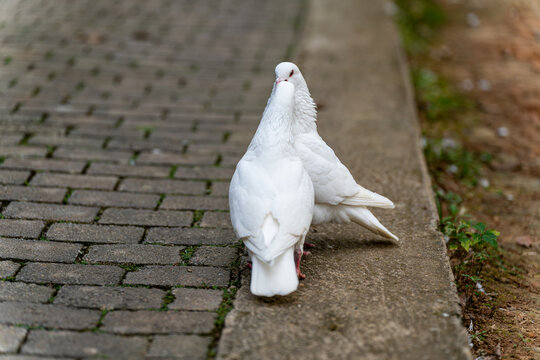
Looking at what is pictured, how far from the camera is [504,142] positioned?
5.44 m

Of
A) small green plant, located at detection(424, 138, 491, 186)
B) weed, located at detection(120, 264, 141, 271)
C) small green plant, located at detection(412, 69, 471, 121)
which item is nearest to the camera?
weed, located at detection(120, 264, 141, 271)

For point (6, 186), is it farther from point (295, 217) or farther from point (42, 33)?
point (42, 33)

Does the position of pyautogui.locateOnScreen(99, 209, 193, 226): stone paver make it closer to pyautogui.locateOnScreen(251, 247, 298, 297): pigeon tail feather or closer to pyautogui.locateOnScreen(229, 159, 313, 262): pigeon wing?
pyautogui.locateOnScreen(229, 159, 313, 262): pigeon wing

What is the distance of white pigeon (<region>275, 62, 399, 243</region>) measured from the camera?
10.1ft

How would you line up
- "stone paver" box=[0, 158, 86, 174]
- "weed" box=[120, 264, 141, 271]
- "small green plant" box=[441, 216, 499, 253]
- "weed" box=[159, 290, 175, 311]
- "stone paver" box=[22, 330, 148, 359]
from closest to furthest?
"stone paver" box=[22, 330, 148, 359] → "weed" box=[159, 290, 175, 311] → "weed" box=[120, 264, 141, 271] → "small green plant" box=[441, 216, 499, 253] → "stone paver" box=[0, 158, 86, 174]

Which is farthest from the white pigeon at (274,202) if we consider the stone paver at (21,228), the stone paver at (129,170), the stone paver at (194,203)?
the stone paver at (129,170)

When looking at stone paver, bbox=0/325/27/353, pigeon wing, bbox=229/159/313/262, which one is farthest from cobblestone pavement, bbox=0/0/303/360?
pigeon wing, bbox=229/159/313/262

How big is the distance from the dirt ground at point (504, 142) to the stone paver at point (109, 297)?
146 centimetres

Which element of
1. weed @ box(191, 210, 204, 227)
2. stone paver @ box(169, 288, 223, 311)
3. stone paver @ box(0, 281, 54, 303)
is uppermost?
stone paver @ box(0, 281, 54, 303)

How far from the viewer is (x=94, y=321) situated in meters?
2.60

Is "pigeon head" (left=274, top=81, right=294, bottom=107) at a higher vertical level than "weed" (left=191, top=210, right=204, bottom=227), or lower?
higher

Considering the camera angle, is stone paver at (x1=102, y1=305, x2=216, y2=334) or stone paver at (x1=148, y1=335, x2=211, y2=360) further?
stone paver at (x1=102, y1=305, x2=216, y2=334)

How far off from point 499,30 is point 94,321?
24.2ft

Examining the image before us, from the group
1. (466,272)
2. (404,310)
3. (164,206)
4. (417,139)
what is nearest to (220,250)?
(164,206)
